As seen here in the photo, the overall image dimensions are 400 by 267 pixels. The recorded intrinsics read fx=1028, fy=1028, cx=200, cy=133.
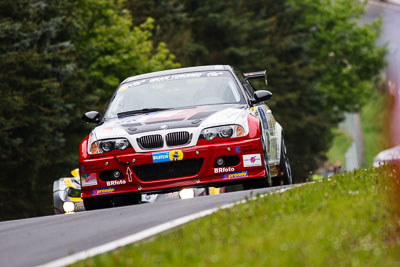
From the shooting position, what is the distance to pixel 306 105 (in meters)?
59.4

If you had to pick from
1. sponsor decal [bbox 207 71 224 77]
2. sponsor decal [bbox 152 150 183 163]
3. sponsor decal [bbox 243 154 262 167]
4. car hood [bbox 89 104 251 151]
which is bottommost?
sponsor decal [bbox 243 154 262 167]

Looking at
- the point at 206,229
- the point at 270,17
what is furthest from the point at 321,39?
the point at 206,229

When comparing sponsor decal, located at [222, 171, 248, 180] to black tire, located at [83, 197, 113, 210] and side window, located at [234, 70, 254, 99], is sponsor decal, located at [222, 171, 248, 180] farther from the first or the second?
side window, located at [234, 70, 254, 99]

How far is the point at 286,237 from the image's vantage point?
6.57 meters

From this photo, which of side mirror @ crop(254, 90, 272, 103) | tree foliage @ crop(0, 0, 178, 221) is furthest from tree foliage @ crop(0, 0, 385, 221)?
side mirror @ crop(254, 90, 272, 103)

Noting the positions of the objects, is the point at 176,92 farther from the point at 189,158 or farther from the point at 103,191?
the point at 103,191

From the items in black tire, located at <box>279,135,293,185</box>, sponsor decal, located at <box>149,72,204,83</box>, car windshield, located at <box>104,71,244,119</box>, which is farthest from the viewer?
black tire, located at <box>279,135,293,185</box>

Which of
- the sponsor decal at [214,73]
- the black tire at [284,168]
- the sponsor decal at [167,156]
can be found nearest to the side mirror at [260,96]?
the sponsor decal at [214,73]

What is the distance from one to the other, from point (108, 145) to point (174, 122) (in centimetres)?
82

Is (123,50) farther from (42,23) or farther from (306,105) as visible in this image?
(306,105)

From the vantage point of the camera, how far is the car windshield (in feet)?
43.1

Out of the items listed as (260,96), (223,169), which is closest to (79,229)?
(223,169)

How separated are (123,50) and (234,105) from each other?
106 feet

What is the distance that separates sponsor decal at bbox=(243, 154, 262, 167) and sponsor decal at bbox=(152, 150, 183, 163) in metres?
0.79
